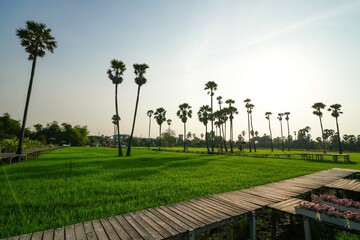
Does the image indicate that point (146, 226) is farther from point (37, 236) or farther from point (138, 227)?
point (37, 236)

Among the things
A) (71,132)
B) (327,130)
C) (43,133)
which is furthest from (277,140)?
(43,133)

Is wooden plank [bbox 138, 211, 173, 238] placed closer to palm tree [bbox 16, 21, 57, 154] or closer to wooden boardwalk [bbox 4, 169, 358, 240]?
wooden boardwalk [bbox 4, 169, 358, 240]

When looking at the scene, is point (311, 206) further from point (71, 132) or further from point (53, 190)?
point (71, 132)

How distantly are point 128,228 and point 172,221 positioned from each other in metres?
1.12

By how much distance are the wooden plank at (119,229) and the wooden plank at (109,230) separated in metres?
0.07

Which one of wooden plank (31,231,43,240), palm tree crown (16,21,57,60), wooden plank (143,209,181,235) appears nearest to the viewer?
wooden plank (31,231,43,240)

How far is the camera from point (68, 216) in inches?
230

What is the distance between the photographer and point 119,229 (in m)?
4.62

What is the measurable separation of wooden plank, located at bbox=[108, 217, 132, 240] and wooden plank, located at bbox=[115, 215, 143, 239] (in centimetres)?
7

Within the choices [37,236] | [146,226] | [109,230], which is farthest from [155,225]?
[37,236]

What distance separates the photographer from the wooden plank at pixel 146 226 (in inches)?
169

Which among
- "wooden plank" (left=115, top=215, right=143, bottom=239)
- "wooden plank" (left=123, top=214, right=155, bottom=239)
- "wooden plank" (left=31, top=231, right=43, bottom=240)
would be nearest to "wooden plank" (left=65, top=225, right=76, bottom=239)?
"wooden plank" (left=31, top=231, right=43, bottom=240)

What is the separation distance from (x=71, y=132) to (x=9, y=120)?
35942mm

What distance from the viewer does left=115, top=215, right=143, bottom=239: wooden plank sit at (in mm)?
4277
